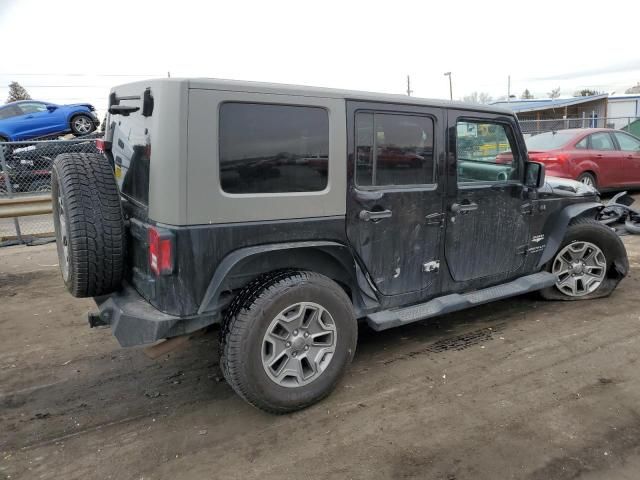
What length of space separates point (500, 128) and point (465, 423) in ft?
8.12

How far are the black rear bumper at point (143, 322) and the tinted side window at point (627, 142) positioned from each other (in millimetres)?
10388

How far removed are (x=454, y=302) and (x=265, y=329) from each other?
1676mm

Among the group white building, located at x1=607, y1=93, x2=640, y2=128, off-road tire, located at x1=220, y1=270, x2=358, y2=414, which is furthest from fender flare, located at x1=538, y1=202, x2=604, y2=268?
white building, located at x1=607, y1=93, x2=640, y2=128

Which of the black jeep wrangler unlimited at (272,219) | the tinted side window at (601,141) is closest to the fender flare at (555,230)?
the black jeep wrangler unlimited at (272,219)

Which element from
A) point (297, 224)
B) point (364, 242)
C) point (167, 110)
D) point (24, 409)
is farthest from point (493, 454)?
point (24, 409)

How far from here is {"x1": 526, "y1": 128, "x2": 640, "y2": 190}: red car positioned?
30.3ft

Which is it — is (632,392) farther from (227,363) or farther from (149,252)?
(149,252)

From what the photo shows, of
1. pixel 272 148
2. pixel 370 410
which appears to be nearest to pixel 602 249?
pixel 370 410

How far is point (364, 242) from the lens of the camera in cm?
334

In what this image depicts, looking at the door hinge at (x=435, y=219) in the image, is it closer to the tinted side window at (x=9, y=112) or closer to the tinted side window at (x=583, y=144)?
the tinted side window at (x=583, y=144)

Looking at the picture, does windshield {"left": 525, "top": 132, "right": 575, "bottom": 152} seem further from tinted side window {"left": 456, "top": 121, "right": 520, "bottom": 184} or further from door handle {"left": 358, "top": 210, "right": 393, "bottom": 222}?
door handle {"left": 358, "top": 210, "right": 393, "bottom": 222}

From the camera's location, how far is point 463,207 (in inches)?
149

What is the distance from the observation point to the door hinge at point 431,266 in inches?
146

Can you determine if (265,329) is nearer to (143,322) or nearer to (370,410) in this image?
(143,322)
